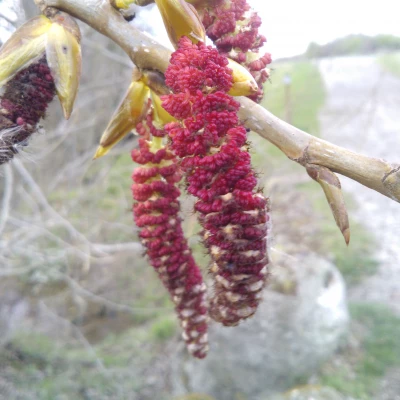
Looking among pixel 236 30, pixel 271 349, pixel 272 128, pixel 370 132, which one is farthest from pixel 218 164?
pixel 370 132

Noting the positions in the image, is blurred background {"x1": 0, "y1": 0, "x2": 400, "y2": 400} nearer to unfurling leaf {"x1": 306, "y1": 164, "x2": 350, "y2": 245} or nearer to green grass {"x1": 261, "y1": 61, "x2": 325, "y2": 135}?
green grass {"x1": 261, "y1": 61, "x2": 325, "y2": 135}

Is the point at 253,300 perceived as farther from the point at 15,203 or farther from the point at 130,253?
the point at 130,253

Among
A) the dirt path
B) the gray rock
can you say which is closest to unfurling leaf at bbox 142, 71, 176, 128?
the gray rock

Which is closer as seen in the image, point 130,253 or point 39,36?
point 39,36

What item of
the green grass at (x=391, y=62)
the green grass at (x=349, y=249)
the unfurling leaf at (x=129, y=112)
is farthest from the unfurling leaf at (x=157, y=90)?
the green grass at (x=391, y=62)

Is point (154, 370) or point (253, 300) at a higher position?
Result: point (253, 300)

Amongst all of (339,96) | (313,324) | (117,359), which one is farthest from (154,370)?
(339,96)

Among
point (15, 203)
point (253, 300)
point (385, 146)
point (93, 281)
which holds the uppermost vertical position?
point (253, 300)
